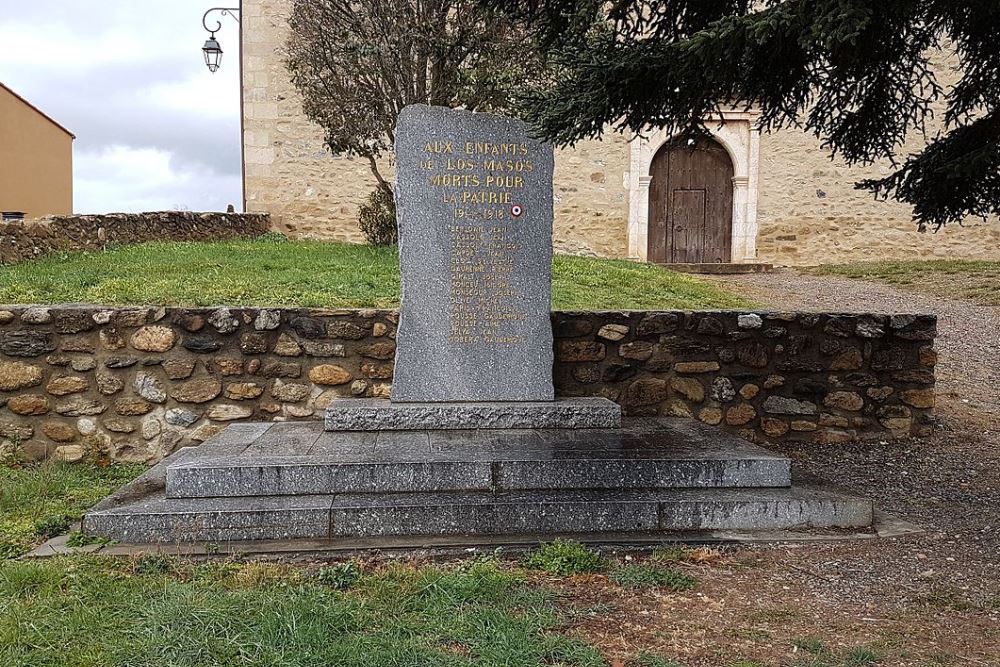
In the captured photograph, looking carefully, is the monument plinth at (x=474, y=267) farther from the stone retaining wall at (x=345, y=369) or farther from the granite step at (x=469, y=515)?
the granite step at (x=469, y=515)

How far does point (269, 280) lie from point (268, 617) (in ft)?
17.8

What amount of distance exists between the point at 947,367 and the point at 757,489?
540 cm

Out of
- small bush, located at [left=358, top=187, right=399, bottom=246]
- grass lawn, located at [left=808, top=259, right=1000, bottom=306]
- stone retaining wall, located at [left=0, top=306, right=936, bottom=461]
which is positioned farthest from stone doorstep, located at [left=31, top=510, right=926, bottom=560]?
grass lawn, located at [left=808, top=259, right=1000, bottom=306]

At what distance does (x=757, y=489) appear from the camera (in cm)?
402

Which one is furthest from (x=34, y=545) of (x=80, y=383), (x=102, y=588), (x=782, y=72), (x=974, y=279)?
(x=974, y=279)

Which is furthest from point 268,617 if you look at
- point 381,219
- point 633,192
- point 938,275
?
point 938,275

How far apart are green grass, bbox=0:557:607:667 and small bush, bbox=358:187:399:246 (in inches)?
345

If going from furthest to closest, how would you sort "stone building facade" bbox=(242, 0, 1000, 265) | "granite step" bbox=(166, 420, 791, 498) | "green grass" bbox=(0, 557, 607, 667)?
"stone building facade" bbox=(242, 0, 1000, 265)
"granite step" bbox=(166, 420, 791, 498)
"green grass" bbox=(0, 557, 607, 667)

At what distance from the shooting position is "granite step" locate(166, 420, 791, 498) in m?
3.82

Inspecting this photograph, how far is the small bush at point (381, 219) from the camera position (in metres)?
11.7

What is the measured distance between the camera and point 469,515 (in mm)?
3697

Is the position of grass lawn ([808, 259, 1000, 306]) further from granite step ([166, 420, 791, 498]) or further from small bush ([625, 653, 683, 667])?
small bush ([625, 653, 683, 667])

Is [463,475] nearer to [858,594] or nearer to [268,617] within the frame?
[268,617]

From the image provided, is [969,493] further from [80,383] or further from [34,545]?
[80,383]
